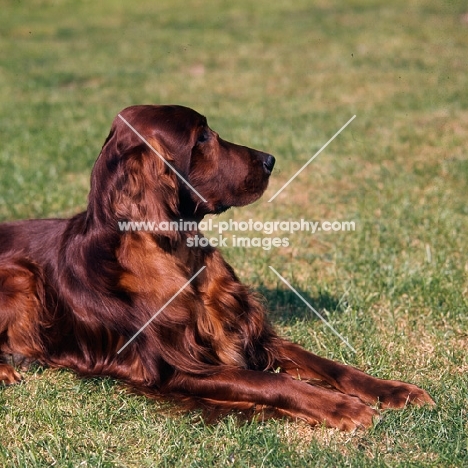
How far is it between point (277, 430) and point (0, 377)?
1395 mm

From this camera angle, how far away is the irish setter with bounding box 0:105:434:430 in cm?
330

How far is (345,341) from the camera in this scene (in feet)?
13.2

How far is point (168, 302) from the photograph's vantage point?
132 inches

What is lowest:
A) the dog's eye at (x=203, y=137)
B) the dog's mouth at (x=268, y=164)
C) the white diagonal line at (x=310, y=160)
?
the white diagonal line at (x=310, y=160)

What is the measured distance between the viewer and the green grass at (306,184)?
3107 millimetres

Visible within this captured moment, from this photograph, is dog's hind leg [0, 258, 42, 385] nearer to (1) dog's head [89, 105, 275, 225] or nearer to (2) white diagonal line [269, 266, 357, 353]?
(1) dog's head [89, 105, 275, 225]

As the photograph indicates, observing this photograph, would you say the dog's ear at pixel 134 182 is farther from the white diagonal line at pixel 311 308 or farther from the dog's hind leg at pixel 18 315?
the white diagonal line at pixel 311 308

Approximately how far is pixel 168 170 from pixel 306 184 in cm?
387

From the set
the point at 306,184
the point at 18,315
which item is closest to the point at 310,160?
the point at 306,184

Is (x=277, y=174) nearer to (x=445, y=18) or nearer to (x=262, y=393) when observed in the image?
(x=262, y=393)

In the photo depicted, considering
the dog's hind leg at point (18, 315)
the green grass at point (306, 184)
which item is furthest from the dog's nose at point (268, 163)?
the dog's hind leg at point (18, 315)

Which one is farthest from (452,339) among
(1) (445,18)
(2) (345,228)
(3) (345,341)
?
(1) (445,18)

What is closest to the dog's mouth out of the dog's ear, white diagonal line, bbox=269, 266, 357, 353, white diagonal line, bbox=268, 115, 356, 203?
the dog's ear

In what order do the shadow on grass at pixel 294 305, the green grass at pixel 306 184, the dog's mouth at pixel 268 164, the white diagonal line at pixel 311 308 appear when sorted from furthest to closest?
1. the shadow on grass at pixel 294 305
2. the white diagonal line at pixel 311 308
3. the dog's mouth at pixel 268 164
4. the green grass at pixel 306 184
